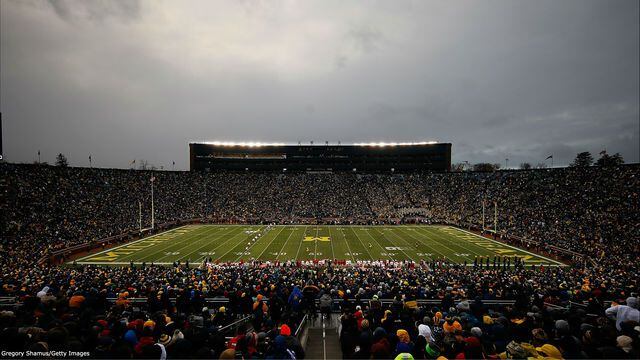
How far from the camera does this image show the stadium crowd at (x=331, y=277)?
228 inches

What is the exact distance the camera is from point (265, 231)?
49.2m

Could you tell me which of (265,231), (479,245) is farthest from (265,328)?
(265,231)

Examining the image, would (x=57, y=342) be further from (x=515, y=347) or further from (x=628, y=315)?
(x=628, y=315)

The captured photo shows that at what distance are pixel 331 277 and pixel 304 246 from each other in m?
19.0

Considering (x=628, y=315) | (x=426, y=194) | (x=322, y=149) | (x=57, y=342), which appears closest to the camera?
(x=57, y=342)

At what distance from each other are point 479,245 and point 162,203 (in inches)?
2312

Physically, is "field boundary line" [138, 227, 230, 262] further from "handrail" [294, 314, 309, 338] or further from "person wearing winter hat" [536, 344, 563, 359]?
"person wearing winter hat" [536, 344, 563, 359]

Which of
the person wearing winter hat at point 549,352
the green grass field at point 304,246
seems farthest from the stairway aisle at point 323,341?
the green grass field at point 304,246

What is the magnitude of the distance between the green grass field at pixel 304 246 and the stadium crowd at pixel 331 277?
16.1ft

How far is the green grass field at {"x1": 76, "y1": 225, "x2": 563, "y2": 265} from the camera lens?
3234cm

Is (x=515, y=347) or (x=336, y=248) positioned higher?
(x=515, y=347)

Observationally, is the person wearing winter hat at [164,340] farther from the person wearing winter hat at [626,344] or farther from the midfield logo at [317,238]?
the midfield logo at [317,238]

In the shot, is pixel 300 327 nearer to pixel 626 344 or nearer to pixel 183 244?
pixel 626 344

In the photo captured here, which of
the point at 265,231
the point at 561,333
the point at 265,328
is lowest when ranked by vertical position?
the point at 265,231
